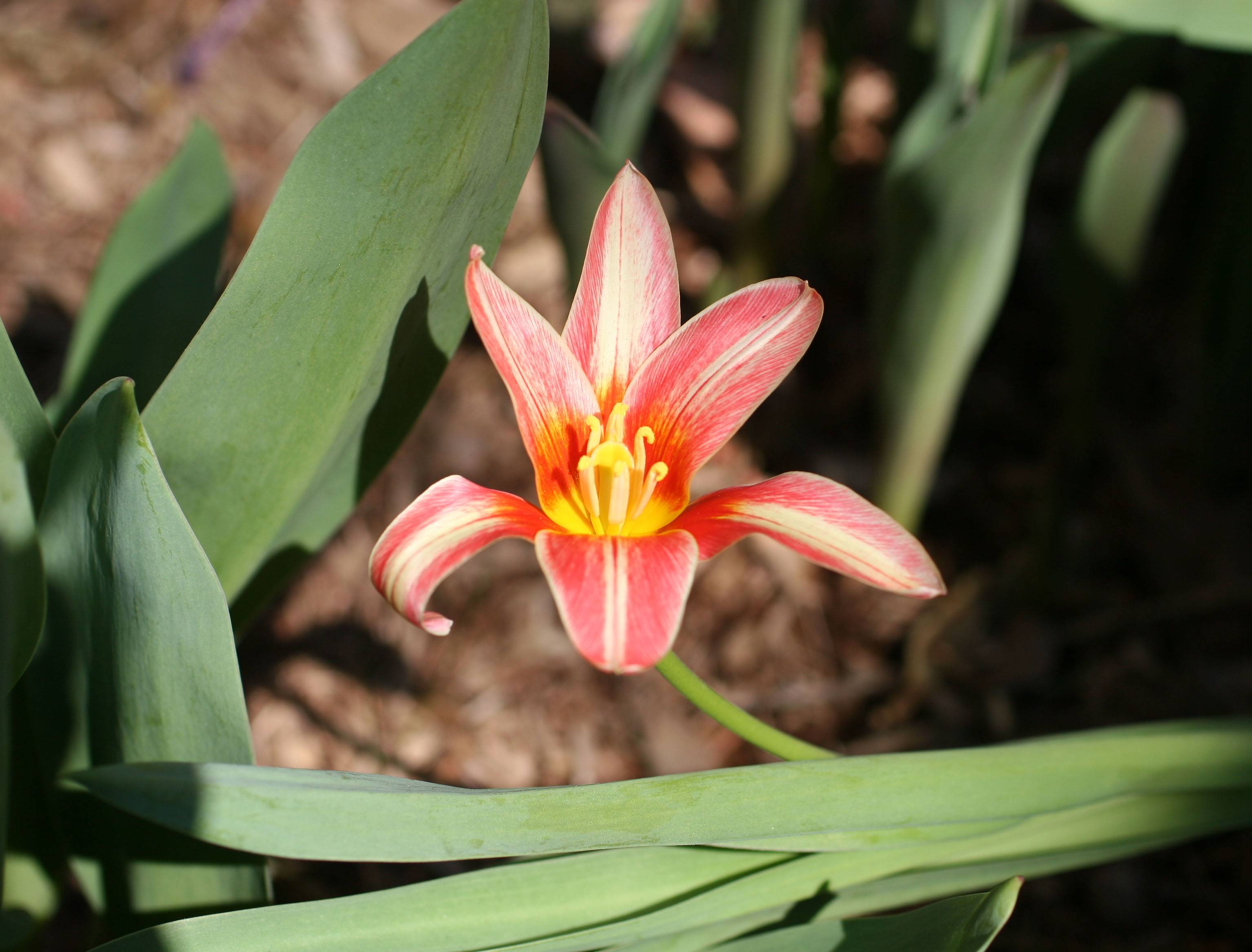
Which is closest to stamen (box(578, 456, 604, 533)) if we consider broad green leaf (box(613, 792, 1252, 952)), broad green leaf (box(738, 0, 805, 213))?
broad green leaf (box(613, 792, 1252, 952))

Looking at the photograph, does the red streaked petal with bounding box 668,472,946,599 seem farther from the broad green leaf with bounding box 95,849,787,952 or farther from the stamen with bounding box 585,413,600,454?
the broad green leaf with bounding box 95,849,787,952

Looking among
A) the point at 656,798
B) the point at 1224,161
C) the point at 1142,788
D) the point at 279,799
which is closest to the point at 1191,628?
the point at 1224,161

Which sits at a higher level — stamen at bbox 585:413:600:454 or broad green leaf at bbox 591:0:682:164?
broad green leaf at bbox 591:0:682:164

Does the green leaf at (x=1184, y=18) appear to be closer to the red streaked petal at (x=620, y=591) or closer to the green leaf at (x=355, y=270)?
the green leaf at (x=355, y=270)

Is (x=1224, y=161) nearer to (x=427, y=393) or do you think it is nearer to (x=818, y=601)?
(x=818, y=601)

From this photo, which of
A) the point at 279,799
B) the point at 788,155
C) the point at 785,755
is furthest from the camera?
the point at 788,155

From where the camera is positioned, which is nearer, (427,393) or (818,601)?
(427,393)

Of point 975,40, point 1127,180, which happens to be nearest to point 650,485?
point 975,40

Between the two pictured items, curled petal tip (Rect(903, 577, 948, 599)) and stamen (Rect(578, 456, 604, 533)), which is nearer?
curled petal tip (Rect(903, 577, 948, 599))
